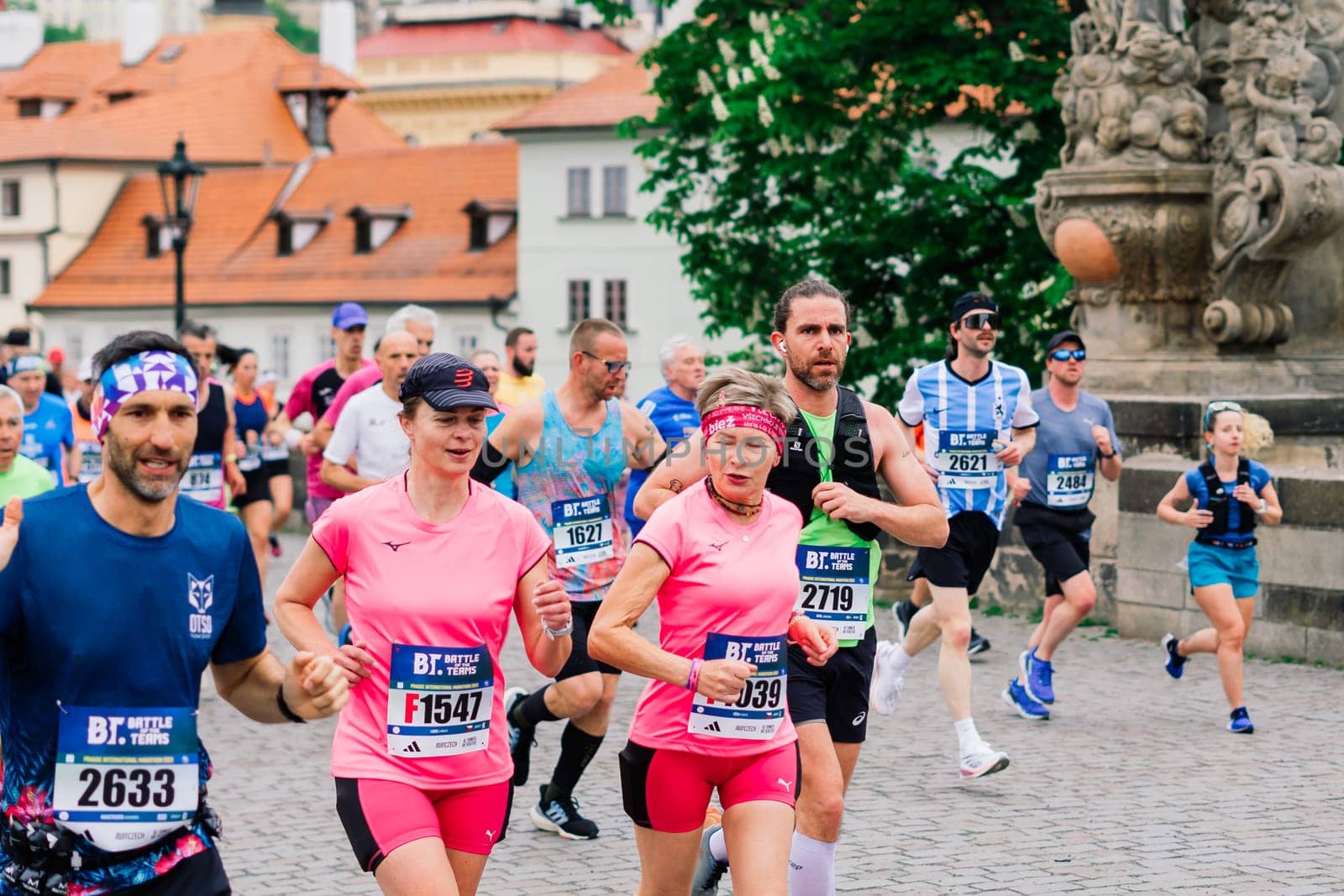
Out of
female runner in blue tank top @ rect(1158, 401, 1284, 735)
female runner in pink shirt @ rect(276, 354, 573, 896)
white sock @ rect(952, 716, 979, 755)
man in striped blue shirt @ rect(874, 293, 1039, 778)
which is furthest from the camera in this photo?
female runner in blue tank top @ rect(1158, 401, 1284, 735)

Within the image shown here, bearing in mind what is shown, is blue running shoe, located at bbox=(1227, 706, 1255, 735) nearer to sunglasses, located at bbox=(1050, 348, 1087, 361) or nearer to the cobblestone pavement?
the cobblestone pavement

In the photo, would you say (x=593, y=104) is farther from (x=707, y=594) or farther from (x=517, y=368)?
(x=707, y=594)

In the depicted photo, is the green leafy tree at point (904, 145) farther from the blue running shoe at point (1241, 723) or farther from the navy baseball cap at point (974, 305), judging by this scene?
the navy baseball cap at point (974, 305)

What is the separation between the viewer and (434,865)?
539cm

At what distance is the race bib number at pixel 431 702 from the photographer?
5.57 m

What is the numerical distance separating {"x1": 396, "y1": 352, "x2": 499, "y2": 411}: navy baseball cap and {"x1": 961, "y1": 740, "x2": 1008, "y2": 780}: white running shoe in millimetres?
4262

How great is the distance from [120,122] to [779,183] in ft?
202

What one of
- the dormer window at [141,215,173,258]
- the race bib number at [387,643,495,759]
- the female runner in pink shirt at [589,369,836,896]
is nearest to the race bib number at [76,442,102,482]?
the female runner in pink shirt at [589,369,836,896]

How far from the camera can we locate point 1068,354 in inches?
486

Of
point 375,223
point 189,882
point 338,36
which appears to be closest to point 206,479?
point 189,882

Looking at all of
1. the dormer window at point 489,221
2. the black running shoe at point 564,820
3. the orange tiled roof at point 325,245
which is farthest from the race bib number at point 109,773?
the dormer window at point 489,221

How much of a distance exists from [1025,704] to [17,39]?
337 feet

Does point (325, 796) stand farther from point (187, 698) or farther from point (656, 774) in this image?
point (187, 698)

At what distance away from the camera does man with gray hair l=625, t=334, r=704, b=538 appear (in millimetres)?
12422
